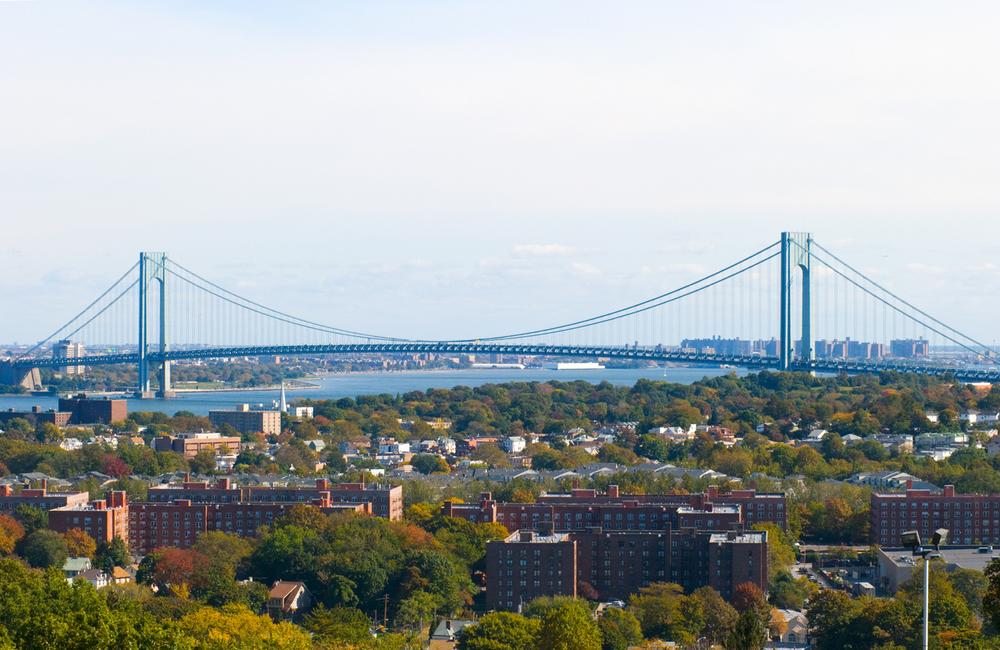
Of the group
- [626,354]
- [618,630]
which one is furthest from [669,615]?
[626,354]

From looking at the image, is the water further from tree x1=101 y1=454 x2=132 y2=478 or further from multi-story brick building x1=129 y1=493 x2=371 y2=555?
multi-story brick building x1=129 y1=493 x2=371 y2=555

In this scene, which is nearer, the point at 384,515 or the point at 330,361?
the point at 384,515

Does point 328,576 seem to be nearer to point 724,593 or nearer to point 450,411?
point 724,593

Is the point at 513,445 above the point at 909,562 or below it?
above

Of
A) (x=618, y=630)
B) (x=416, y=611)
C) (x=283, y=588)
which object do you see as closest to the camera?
(x=618, y=630)

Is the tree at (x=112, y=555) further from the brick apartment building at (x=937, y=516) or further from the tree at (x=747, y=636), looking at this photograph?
the tree at (x=747, y=636)

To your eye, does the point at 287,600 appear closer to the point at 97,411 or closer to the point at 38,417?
the point at 38,417

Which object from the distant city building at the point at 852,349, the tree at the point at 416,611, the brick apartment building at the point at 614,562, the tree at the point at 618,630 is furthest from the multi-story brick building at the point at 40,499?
the distant city building at the point at 852,349

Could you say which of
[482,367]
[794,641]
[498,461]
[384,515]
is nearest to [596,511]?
[384,515]
